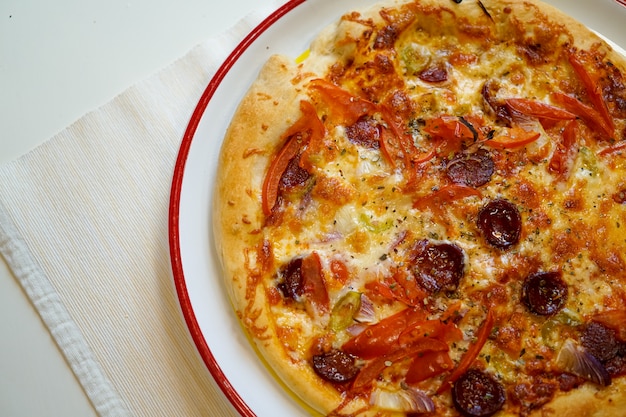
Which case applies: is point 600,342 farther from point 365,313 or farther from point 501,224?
point 365,313

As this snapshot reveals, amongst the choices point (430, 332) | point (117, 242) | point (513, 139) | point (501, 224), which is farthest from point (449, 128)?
point (117, 242)

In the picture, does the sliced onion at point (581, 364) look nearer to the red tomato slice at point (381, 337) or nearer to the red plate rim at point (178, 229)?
the red tomato slice at point (381, 337)

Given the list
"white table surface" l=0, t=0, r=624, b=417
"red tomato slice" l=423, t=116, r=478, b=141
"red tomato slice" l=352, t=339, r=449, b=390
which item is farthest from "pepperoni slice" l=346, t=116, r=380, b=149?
"white table surface" l=0, t=0, r=624, b=417

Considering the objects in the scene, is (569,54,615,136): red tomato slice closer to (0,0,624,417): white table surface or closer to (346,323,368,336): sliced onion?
(346,323,368,336): sliced onion

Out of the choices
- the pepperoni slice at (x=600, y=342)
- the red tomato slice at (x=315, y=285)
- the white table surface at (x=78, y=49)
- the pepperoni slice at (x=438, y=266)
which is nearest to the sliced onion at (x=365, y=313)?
the red tomato slice at (x=315, y=285)

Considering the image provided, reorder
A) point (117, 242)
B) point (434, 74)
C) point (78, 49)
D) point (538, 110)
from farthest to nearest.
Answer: point (78, 49), point (117, 242), point (434, 74), point (538, 110)

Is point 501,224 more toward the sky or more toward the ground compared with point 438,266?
more toward the sky
